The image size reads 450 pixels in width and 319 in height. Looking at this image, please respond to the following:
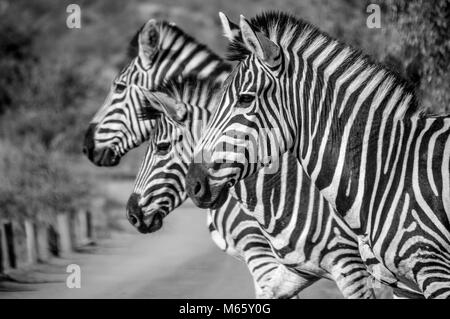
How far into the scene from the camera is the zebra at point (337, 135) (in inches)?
187

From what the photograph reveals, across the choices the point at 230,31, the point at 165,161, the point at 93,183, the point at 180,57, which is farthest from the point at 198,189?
the point at 93,183

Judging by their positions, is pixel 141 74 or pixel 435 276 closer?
pixel 435 276

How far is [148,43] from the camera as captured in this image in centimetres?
782

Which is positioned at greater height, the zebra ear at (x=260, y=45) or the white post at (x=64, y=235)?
the zebra ear at (x=260, y=45)

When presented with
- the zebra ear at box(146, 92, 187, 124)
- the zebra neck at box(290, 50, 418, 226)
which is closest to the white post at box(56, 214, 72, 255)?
the zebra ear at box(146, 92, 187, 124)

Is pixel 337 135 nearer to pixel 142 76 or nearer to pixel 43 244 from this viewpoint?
pixel 142 76

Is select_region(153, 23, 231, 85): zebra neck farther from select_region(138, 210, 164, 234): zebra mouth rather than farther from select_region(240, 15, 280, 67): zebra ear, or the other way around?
select_region(240, 15, 280, 67): zebra ear

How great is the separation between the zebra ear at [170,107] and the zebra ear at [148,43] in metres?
1.30

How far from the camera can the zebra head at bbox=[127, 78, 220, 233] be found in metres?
6.38

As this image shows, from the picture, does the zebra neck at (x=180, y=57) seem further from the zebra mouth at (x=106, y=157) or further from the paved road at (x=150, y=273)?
the paved road at (x=150, y=273)

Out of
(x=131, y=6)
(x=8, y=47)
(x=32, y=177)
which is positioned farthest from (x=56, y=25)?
(x=32, y=177)

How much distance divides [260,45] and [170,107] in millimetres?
1695

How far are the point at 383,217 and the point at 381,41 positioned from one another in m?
5.63

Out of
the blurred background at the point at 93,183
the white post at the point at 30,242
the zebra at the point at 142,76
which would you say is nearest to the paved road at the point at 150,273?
the blurred background at the point at 93,183
